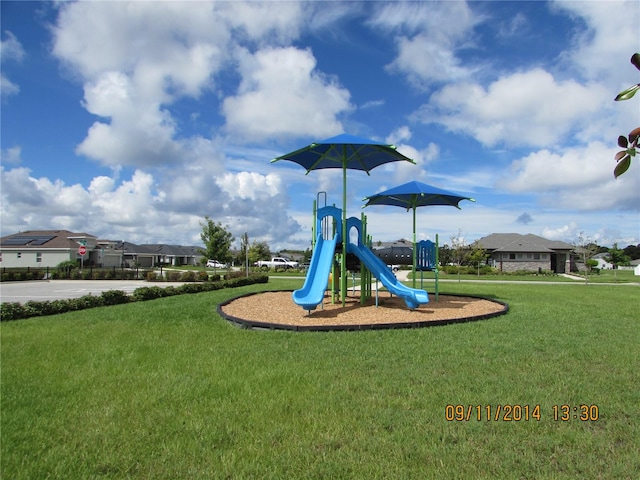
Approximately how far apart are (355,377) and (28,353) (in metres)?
5.25

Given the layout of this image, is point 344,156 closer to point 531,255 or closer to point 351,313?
point 351,313

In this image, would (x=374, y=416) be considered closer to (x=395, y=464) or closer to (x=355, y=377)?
(x=395, y=464)

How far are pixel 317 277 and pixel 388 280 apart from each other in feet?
5.84

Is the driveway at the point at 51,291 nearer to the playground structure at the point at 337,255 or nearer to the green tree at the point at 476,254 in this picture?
the playground structure at the point at 337,255

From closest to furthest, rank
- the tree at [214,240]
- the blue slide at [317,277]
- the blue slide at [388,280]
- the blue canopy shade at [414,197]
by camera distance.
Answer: the blue slide at [317,277] < the blue slide at [388,280] < the blue canopy shade at [414,197] < the tree at [214,240]

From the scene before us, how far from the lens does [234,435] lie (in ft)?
11.7

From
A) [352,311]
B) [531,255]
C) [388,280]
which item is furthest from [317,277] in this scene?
[531,255]

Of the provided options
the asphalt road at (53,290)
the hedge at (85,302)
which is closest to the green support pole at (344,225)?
the hedge at (85,302)

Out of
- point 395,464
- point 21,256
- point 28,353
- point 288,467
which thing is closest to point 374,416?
point 395,464

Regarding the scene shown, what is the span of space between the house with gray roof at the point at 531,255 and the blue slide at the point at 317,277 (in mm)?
36732
